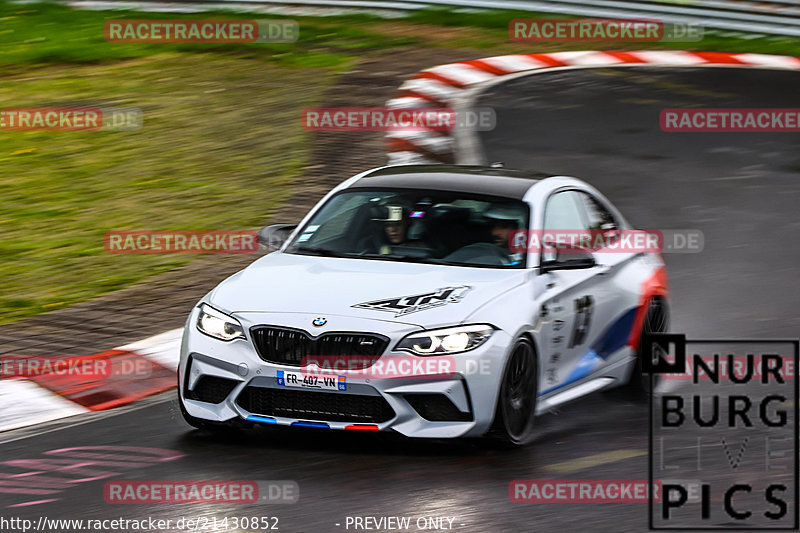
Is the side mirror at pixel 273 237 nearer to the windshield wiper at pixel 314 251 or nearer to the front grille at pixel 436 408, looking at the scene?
the windshield wiper at pixel 314 251

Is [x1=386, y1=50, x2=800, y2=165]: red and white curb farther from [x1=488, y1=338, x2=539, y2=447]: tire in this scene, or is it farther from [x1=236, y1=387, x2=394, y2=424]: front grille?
[x1=236, y1=387, x2=394, y2=424]: front grille

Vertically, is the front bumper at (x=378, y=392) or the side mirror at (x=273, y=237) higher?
the side mirror at (x=273, y=237)

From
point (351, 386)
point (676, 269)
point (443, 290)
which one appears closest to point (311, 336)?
point (351, 386)

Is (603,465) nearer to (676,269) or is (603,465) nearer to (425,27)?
(676,269)

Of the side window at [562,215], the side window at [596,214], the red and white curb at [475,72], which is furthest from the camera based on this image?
the red and white curb at [475,72]

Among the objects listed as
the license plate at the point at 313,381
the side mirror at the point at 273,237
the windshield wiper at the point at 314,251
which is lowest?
the license plate at the point at 313,381

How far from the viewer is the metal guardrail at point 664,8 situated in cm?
2445

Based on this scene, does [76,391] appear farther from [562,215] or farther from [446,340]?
[562,215]

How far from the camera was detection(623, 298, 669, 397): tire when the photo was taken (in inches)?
357

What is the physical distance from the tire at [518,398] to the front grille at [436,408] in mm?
190

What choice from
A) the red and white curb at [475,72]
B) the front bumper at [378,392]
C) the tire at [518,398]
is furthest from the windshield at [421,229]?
the red and white curb at [475,72]

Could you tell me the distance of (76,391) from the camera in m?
8.67

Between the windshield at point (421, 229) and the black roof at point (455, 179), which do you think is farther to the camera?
the black roof at point (455, 179)

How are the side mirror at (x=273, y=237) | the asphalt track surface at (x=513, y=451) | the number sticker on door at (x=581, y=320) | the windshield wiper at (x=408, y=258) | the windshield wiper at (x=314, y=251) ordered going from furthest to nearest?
the side mirror at (x=273, y=237), the windshield wiper at (x=314, y=251), the number sticker on door at (x=581, y=320), the windshield wiper at (x=408, y=258), the asphalt track surface at (x=513, y=451)
